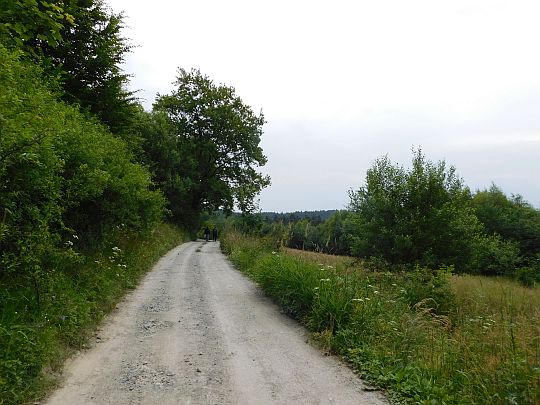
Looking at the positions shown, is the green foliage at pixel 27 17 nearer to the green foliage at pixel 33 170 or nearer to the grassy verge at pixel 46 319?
the green foliage at pixel 33 170

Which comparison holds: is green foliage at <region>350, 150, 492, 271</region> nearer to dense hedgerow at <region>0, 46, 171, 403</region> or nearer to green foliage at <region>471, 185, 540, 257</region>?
dense hedgerow at <region>0, 46, 171, 403</region>

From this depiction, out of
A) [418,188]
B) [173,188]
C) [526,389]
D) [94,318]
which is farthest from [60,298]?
[173,188]

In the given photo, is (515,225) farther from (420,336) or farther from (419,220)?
(420,336)

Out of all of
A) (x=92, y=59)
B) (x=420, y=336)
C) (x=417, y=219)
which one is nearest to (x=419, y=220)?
(x=417, y=219)

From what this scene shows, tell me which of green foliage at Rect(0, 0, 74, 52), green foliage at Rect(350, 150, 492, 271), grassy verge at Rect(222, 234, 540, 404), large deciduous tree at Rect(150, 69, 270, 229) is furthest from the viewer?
large deciduous tree at Rect(150, 69, 270, 229)

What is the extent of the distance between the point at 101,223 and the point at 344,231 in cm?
1304

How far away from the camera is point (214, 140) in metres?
42.7

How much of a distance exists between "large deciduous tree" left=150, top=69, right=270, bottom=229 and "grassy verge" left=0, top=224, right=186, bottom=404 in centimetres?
3230

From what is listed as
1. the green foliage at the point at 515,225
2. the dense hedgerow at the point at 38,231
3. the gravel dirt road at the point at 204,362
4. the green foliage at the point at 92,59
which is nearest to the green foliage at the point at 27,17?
the dense hedgerow at the point at 38,231

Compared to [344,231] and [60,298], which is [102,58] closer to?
[60,298]

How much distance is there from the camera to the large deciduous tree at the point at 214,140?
4188 cm

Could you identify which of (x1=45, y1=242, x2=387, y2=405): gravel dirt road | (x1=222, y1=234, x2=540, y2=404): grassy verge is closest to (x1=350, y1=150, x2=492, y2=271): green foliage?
(x1=222, y1=234, x2=540, y2=404): grassy verge

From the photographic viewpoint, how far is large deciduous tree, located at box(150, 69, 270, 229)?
137ft

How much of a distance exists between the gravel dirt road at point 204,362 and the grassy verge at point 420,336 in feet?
A: 1.30
